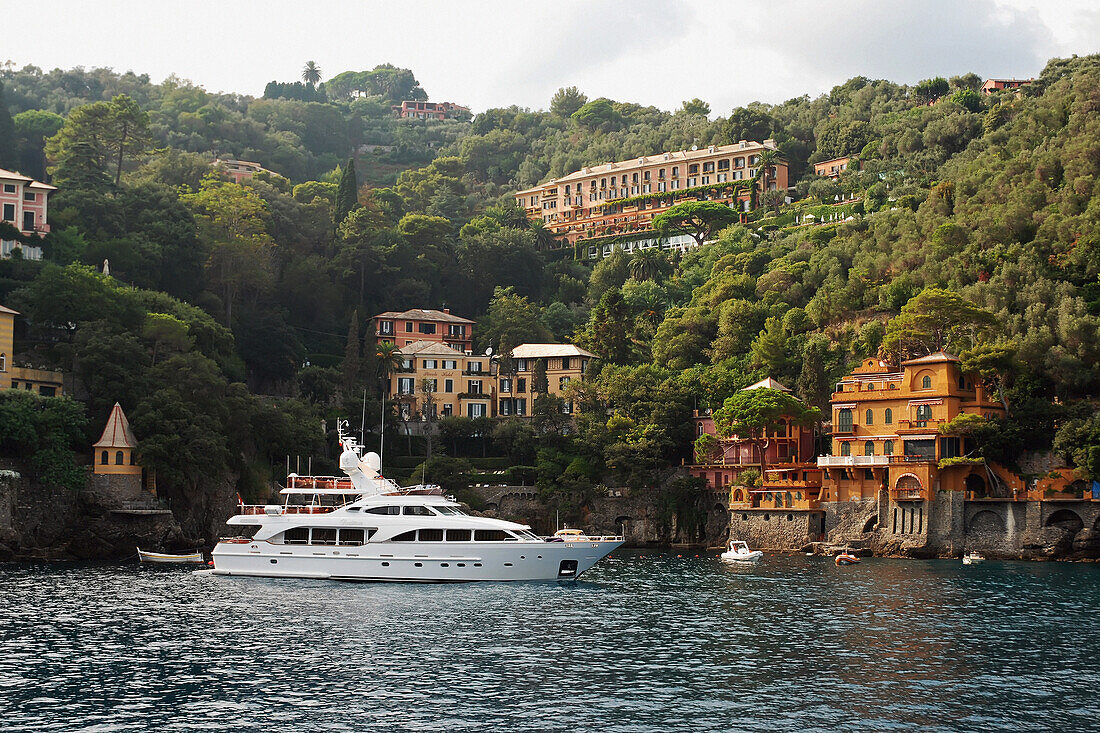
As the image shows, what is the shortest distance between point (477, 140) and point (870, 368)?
4534 inches

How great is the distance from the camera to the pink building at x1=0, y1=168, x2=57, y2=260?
305 ft

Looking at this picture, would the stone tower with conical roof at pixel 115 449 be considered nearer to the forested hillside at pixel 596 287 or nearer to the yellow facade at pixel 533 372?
the forested hillside at pixel 596 287

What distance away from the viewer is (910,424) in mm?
81438

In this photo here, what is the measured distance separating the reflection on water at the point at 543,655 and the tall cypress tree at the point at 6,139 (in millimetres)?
82841

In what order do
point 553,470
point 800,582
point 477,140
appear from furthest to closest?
point 477,140 → point 553,470 → point 800,582

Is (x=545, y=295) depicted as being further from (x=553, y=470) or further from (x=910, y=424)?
(x=910, y=424)

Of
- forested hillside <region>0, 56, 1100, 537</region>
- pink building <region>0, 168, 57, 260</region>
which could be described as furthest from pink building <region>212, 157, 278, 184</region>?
pink building <region>0, 168, 57, 260</region>

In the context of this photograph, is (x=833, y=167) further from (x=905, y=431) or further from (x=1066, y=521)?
(x=1066, y=521)

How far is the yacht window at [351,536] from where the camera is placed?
187 feet

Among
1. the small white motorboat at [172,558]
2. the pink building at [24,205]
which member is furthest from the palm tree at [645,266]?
the small white motorboat at [172,558]

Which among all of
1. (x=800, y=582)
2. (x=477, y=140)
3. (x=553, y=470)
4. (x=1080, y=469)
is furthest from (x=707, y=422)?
(x=477, y=140)

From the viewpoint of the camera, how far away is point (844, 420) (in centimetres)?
8575

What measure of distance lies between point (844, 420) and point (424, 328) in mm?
47189

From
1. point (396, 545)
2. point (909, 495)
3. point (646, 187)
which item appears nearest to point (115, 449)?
point (396, 545)
